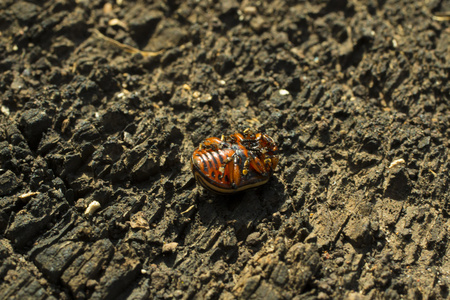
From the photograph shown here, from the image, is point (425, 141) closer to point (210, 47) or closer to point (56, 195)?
point (210, 47)

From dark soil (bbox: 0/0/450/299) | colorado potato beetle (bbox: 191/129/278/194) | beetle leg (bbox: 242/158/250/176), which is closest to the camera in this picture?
dark soil (bbox: 0/0/450/299)

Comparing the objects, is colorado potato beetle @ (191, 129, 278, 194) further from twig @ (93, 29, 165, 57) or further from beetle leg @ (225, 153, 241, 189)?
twig @ (93, 29, 165, 57)

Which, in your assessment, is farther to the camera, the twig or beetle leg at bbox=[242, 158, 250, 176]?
the twig

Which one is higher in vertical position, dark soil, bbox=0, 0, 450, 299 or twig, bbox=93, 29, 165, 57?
twig, bbox=93, 29, 165, 57

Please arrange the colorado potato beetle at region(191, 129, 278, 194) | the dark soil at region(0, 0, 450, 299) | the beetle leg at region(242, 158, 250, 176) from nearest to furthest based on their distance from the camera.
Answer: the dark soil at region(0, 0, 450, 299) → the colorado potato beetle at region(191, 129, 278, 194) → the beetle leg at region(242, 158, 250, 176)

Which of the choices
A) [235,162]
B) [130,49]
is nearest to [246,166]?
[235,162]

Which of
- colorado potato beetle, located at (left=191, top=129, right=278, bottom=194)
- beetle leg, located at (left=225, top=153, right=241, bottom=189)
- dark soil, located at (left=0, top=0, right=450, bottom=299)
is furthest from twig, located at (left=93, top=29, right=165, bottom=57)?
beetle leg, located at (left=225, top=153, right=241, bottom=189)

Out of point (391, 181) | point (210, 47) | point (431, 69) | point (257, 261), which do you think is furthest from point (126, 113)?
point (431, 69)
